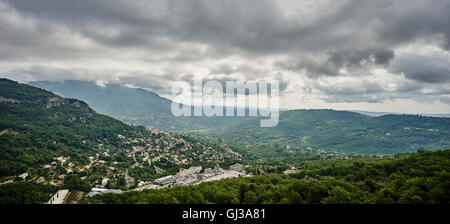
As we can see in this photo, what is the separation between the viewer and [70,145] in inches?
2657

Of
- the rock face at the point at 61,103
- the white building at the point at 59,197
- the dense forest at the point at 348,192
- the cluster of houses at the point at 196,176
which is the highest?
the rock face at the point at 61,103

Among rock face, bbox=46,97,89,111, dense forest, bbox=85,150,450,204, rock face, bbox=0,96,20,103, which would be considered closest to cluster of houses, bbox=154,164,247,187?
dense forest, bbox=85,150,450,204

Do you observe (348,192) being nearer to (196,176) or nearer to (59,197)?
(196,176)

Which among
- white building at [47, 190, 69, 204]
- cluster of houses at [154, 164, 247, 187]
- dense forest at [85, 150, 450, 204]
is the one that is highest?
dense forest at [85, 150, 450, 204]

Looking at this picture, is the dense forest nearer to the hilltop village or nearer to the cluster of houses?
the hilltop village

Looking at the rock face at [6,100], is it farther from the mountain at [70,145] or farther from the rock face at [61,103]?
the rock face at [61,103]

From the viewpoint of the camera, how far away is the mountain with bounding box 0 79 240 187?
153ft

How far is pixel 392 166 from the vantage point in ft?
112

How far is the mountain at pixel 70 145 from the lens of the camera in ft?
153

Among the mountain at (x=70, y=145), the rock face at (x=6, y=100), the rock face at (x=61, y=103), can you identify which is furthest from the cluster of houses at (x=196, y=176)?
the rock face at (x=6, y=100)

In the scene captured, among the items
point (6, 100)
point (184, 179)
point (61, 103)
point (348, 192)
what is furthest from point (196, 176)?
point (6, 100)

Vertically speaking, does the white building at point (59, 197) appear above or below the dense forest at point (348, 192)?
below

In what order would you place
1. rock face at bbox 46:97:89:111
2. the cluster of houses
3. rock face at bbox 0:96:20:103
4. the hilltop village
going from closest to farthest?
the hilltop village → the cluster of houses → rock face at bbox 0:96:20:103 → rock face at bbox 46:97:89:111

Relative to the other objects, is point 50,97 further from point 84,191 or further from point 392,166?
point 392,166
